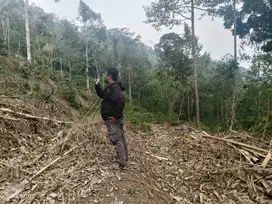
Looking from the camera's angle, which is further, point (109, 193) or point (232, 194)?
point (232, 194)

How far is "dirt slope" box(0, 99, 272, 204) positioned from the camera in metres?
3.58

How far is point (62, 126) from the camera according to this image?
653 cm

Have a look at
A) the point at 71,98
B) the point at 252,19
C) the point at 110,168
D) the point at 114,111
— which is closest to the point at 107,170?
the point at 110,168

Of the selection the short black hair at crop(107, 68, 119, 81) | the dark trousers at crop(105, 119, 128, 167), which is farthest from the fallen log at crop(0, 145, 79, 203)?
the short black hair at crop(107, 68, 119, 81)

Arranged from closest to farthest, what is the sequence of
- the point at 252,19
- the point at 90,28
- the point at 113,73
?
1. the point at 113,73
2. the point at 252,19
3. the point at 90,28

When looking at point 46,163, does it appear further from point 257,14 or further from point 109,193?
point 257,14

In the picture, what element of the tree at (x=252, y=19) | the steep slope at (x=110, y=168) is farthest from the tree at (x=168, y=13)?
the steep slope at (x=110, y=168)

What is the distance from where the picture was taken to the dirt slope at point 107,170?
Result: 358 centimetres

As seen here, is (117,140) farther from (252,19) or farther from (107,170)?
(252,19)

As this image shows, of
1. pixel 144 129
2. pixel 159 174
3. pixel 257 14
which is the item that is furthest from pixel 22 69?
pixel 257 14

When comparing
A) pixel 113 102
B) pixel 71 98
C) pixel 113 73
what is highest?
pixel 113 73

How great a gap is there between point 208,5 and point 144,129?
10.8 m

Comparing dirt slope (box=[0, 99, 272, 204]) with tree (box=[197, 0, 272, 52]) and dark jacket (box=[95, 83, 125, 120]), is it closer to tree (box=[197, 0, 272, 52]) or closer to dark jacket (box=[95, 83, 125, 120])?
dark jacket (box=[95, 83, 125, 120])

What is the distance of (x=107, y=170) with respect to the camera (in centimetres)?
416
